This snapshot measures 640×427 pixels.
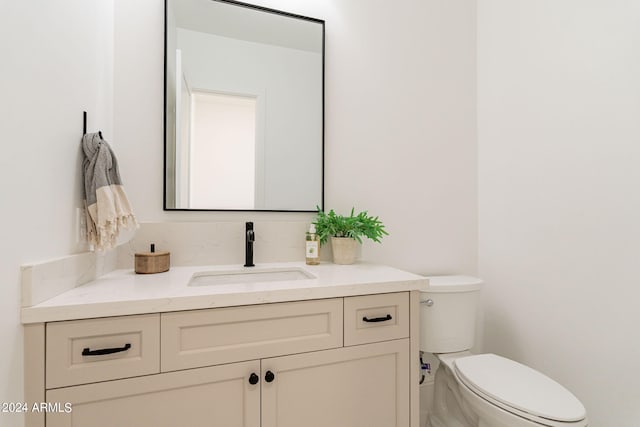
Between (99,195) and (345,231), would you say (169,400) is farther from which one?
(345,231)

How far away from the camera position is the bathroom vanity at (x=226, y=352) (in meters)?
0.82

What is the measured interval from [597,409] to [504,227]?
89 centimetres

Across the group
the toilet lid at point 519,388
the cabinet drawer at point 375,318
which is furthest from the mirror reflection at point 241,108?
the toilet lid at point 519,388

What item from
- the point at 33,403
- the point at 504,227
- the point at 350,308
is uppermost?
the point at 504,227

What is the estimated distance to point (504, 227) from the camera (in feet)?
5.85

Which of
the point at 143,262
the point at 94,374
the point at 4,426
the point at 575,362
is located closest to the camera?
the point at 4,426

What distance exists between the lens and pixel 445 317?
1.54 metres

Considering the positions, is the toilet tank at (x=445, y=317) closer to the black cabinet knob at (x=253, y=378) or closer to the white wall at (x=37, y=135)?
the black cabinet knob at (x=253, y=378)

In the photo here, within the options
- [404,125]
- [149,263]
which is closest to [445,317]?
[404,125]

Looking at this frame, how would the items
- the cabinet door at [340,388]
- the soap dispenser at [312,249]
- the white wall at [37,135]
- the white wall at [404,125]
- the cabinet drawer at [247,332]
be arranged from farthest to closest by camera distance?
1. the white wall at [404,125]
2. the soap dispenser at [312,249]
3. the cabinet door at [340,388]
4. the cabinet drawer at [247,332]
5. the white wall at [37,135]

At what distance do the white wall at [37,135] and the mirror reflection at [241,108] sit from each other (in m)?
0.36

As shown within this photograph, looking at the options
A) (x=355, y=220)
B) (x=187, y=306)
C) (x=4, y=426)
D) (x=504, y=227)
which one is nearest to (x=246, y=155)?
(x=355, y=220)

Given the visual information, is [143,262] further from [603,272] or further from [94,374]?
[603,272]

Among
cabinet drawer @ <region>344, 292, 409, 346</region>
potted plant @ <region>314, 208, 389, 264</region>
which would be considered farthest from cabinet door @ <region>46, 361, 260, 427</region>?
potted plant @ <region>314, 208, 389, 264</region>
